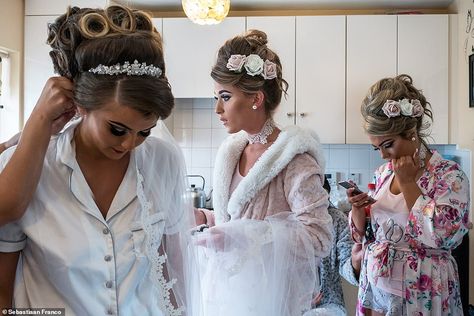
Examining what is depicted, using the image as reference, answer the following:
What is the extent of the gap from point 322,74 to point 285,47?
0.33 m

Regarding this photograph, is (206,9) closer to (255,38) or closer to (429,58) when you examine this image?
(255,38)

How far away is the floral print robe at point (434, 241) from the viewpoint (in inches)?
67.7

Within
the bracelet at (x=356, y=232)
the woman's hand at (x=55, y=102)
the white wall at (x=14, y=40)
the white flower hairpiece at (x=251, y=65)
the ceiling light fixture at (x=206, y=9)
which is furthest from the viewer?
the white wall at (x=14, y=40)

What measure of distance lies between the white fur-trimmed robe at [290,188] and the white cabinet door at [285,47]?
1.97 meters

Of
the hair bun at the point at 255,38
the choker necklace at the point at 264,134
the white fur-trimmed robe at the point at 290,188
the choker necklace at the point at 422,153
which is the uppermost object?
the hair bun at the point at 255,38

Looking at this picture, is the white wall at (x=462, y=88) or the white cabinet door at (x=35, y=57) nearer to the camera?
the white wall at (x=462, y=88)

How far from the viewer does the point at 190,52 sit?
3.59 metres

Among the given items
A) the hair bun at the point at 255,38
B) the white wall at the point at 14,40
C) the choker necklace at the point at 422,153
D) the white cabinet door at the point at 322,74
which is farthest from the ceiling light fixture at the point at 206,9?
the white wall at the point at 14,40

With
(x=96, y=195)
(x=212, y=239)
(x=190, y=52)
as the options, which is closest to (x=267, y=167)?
(x=212, y=239)

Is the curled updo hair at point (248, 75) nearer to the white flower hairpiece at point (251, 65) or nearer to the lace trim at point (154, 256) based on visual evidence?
the white flower hairpiece at point (251, 65)

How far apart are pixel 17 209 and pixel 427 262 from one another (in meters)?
1.43

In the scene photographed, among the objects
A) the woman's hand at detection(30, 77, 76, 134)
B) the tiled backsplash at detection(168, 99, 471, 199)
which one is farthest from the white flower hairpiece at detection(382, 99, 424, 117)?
the tiled backsplash at detection(168, 99, 471, 199)

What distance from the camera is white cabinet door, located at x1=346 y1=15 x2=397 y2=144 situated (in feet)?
11.3

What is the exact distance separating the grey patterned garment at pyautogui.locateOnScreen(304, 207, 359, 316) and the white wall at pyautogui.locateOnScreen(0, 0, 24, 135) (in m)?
2.32
